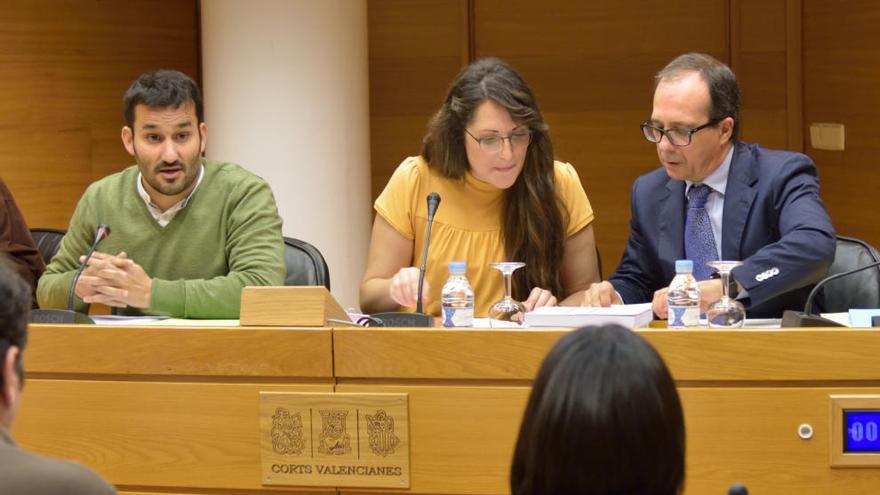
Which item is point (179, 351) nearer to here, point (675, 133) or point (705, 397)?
point (705, 397)

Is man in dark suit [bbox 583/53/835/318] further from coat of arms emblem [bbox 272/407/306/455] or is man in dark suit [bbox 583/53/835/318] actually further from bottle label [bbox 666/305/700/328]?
coat of arms emblem [bbox 272/407/306/455]

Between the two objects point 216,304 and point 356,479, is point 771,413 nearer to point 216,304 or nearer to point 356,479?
point 356,479

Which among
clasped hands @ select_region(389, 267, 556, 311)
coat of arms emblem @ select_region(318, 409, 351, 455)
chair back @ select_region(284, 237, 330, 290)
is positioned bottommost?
coat of arms emblem @ select_region(318, 409, 351, 455)

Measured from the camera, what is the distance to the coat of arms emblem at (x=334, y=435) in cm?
280

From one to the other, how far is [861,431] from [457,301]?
0.91 m

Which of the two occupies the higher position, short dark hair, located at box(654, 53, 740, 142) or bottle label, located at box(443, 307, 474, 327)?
short dark hair, located at box(654, 53, 740, 142)

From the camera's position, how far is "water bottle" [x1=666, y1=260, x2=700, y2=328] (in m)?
2.87

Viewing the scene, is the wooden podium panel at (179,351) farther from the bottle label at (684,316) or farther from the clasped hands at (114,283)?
the bottle label at (684,316)

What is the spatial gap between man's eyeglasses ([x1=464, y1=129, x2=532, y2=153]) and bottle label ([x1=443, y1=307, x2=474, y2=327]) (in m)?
0.65

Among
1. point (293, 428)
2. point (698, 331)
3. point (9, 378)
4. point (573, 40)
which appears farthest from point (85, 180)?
point (9, 378)

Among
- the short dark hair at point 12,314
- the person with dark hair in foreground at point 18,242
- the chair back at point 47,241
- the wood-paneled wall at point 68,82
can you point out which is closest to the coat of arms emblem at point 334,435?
the short dark hair at point 12,314

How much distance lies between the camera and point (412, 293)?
3260 millimetres

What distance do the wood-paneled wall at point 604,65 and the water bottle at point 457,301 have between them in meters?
3.32

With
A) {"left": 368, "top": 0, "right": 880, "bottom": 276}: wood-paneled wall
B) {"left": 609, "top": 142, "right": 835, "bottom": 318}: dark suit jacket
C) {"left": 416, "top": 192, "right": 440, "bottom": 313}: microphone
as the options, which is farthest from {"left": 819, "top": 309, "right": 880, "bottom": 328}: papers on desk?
{"left": 368, "top": 0, "right": 880, "bottom": 276}: wood-paneled wall
